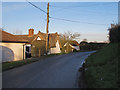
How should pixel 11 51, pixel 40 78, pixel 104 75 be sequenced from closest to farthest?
pixel 104 75 < pixel 40 78 < pixel 11 51

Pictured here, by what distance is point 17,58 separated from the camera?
62.6 ft

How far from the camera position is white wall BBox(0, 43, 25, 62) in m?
16.9

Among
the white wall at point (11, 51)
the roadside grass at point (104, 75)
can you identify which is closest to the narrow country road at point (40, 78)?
the roadside grass at point (104, 75)

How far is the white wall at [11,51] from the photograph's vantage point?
16891 millimetres

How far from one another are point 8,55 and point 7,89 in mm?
12369

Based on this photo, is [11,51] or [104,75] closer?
[104,75]

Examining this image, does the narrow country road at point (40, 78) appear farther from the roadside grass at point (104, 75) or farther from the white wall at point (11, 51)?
the white wall at point (11, 51)

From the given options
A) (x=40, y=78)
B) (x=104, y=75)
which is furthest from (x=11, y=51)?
(x=104, y=75)

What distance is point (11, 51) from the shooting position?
59.4 feet

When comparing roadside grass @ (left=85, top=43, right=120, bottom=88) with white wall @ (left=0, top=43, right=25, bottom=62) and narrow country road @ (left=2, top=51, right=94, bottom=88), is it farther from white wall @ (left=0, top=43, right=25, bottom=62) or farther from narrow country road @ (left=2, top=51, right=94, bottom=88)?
white wall @ (left=0, top=43, right=25, bottom=62)

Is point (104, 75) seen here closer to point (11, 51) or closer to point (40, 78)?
point (40, 78)

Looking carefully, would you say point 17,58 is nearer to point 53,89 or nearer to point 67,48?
point 53,89

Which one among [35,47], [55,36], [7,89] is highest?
[55,36]

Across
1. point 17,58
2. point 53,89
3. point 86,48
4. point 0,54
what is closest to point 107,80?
point 53,89
